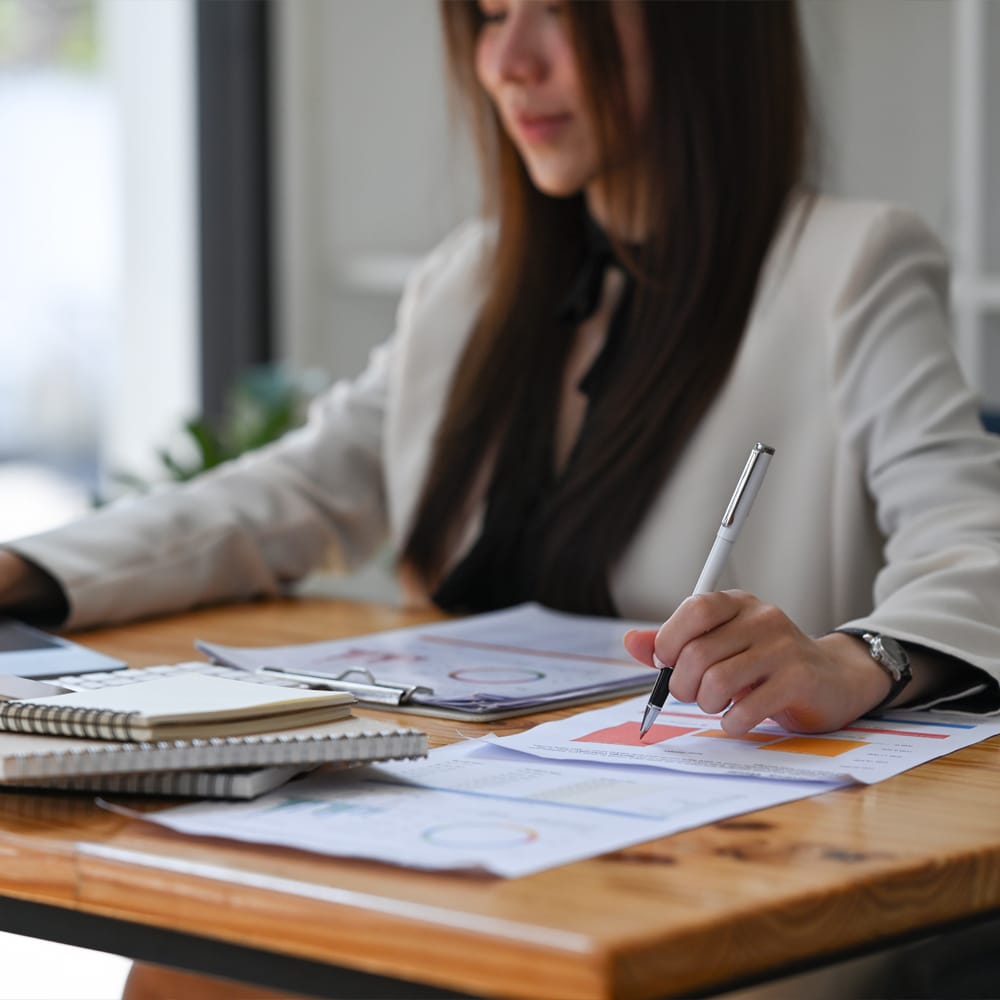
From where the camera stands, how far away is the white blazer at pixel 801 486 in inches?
51.1

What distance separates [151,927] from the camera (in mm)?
660

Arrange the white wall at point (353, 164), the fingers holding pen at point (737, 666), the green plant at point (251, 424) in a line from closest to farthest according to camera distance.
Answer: the fingers holding pen at point (737, 666) < the green plant at point (251, 424) < the white wall at point (353, 164)

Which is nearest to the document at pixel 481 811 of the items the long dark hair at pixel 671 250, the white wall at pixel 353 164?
the long dark hair at pixel 671 250

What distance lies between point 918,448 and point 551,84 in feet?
1.79

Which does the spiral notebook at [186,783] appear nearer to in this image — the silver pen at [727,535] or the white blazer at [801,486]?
the silver pen at [727,535]

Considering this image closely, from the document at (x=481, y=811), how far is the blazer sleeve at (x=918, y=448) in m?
0.29

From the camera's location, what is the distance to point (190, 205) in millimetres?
3324

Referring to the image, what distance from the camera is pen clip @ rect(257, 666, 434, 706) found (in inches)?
39.8

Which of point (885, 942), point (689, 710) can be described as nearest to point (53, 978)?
point (689, 710)

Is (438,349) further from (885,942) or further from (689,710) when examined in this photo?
(885,942)

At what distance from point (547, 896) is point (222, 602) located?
1.01m

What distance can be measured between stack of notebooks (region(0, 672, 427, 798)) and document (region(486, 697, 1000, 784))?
0.42 ft

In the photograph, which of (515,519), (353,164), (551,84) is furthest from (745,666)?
(353,164)

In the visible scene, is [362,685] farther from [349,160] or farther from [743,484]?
[349,160]
